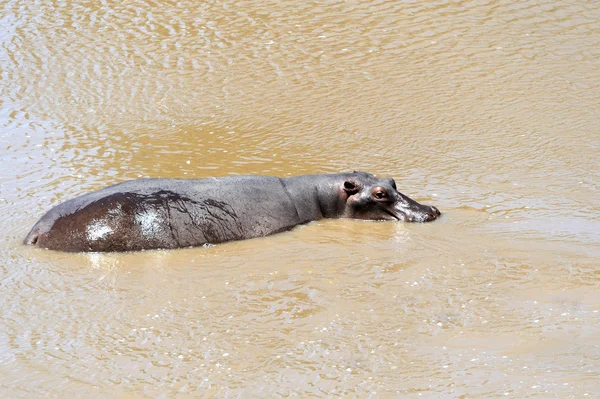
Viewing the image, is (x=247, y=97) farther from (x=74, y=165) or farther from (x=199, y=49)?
(x=74, y=165)

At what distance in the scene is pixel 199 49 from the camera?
41.2 ft

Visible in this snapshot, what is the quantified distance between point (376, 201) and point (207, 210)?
1675 millimetres

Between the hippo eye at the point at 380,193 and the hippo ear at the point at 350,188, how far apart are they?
17cm

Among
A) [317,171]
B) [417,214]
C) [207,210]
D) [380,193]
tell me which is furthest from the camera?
[317,171]

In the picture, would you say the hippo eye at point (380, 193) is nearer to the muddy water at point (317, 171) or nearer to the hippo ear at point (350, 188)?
the hippo ear at point (350, 188)

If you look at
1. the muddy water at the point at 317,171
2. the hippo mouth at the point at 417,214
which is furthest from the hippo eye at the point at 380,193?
the muddy water at the point at 317,171

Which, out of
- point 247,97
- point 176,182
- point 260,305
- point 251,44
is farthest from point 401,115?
point 260,305

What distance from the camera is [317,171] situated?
9555mm

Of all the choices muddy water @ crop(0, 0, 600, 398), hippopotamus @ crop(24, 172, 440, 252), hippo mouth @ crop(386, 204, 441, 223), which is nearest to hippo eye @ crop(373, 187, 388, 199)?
hippopotamus @ crop(24, 172, 440, 252)

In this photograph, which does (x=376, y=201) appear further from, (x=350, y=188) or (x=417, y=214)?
(x=417, y=214)

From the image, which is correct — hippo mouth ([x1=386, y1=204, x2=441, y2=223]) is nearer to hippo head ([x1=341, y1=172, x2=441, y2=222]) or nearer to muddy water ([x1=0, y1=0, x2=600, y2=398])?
hippo head ([x1=341, y1=172, x2=441, y2=222])

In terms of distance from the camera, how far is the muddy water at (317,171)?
5.31 m

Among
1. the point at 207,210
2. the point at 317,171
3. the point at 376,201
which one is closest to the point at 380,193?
the point at 376,201

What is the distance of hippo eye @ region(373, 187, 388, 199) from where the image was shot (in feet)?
28.1
